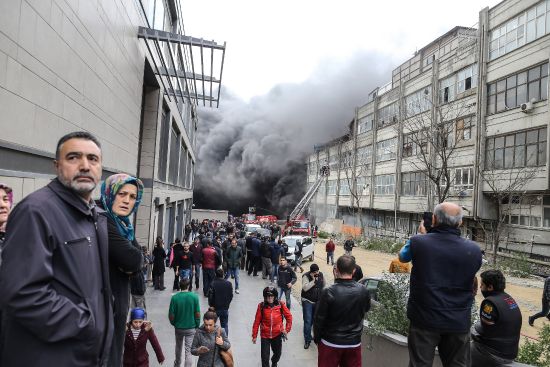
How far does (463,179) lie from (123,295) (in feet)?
90.1

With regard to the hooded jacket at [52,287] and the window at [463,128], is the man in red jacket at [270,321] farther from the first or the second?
the window at [463,128]

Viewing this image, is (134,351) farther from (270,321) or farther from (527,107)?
(527,107)

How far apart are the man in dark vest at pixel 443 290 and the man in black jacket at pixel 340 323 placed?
578 millimetres

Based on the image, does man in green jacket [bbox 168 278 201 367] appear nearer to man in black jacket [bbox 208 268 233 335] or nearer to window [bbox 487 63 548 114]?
man in black jacket [bbox 208 268 233 335]

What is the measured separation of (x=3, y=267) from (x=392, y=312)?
4.18 meters

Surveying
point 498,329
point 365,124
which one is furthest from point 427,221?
point 365,124

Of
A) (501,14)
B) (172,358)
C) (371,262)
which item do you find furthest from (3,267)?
(501,14)

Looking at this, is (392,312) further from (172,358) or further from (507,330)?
(172,358)

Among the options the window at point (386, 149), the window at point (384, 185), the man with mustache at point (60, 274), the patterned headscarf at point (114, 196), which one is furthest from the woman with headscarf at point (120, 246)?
the window at point (386, 149)

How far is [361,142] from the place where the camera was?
137 ft

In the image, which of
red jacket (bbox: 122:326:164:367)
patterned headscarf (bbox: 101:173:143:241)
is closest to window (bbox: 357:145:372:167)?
red jacket (bbox: 122:326:164:367)

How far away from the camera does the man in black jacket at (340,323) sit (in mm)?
3332

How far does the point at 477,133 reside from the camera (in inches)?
947

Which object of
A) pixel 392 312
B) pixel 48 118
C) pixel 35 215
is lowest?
pixel 392 312
